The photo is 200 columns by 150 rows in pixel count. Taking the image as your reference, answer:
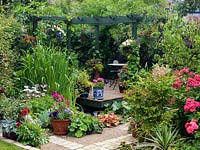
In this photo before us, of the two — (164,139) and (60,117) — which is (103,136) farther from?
(164,139)

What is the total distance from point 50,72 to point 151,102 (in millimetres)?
3004

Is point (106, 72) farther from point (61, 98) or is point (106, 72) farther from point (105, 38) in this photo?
point (61, 98)

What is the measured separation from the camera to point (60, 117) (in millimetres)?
6762

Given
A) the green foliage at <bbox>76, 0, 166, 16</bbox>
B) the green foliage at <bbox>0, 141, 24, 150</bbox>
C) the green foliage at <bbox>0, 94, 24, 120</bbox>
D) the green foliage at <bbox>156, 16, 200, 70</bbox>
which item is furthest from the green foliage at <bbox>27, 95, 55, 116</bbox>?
the green foliage at <bbox>76, 0, 166, 16</bbox>

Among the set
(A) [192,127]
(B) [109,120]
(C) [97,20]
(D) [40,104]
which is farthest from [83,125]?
(C) [97,20]

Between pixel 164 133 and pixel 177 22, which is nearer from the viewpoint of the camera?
pixel 164 133

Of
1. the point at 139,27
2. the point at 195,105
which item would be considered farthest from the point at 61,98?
the point at 139,27

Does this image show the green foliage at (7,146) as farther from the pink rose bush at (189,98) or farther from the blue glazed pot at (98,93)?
the blue glazed pot at (98,93)

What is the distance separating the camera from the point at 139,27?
35.1ft

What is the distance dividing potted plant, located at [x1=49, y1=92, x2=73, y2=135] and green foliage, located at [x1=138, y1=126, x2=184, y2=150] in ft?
5.82

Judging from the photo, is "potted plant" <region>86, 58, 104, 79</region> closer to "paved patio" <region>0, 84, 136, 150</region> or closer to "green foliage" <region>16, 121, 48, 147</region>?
"paved patio" <region>0, 84, 136, 150</region>

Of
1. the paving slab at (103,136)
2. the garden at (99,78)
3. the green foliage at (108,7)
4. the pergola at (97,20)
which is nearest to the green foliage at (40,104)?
the garden at (99,78)

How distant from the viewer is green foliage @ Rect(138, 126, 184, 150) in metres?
5.34

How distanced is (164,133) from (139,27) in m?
5.73
